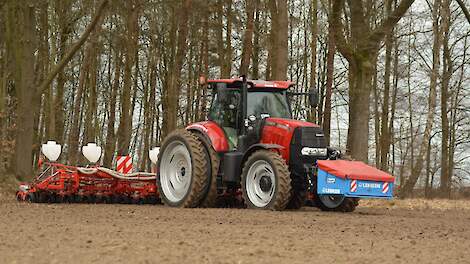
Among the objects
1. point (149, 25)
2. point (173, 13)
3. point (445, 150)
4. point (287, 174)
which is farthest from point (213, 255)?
point (445, 150)

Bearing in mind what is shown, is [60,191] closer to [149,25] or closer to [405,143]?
[149,25]

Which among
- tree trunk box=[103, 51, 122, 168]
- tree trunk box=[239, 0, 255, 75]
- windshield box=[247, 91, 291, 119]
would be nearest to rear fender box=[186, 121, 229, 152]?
windshield box=[247, 91, 291, 119]

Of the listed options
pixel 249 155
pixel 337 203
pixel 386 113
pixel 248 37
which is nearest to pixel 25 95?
pixel 249 155

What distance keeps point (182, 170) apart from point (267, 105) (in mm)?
2145

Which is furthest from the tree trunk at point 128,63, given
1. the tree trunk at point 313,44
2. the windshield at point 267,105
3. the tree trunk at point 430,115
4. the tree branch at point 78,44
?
the windshield at point 267,105

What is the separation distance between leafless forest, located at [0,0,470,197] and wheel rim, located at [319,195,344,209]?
4.02 metres

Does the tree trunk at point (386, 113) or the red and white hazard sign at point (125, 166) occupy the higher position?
the tree trunk at point (386, 113)

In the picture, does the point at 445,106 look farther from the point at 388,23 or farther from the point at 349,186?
the point at 349,186

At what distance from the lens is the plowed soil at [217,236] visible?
25.8ft

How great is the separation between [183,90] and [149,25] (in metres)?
4.29

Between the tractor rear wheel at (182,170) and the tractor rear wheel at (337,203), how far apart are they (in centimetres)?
225

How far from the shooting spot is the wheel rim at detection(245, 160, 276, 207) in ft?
47.9

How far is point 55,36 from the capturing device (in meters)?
32.0

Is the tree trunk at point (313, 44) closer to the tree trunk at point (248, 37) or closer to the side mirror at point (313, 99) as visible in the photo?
the tree trunk at point (248, 37)
